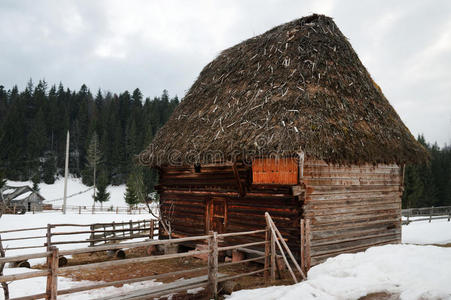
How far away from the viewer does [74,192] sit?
174ft

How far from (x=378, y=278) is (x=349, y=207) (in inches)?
176

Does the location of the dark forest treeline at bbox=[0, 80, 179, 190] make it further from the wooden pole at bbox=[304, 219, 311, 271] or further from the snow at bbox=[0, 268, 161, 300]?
the wooden pole at bbox=[304, 219, 311, 271]

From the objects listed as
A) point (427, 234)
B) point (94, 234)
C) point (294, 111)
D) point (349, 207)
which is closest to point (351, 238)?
point (349, 207)

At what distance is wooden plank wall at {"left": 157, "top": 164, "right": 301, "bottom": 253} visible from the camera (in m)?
8.73

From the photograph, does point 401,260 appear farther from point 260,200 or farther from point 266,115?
point 266,115

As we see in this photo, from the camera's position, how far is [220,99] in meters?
11.9

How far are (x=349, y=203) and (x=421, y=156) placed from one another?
3382mm

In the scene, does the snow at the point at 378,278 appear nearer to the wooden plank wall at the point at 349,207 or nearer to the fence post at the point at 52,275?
the wooden plank wall at the point at 349,207

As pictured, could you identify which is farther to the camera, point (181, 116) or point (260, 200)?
point (181, 116)

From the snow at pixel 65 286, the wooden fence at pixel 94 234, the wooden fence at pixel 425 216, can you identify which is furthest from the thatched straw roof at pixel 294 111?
the wooden fence at pixel 425 216

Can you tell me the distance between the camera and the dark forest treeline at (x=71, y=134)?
2258 inches

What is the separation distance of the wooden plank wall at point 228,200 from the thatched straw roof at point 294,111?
94 cm

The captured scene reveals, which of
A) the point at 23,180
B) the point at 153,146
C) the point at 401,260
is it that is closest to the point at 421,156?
the point at 401,260

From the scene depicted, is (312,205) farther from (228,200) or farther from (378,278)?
(378,278)
